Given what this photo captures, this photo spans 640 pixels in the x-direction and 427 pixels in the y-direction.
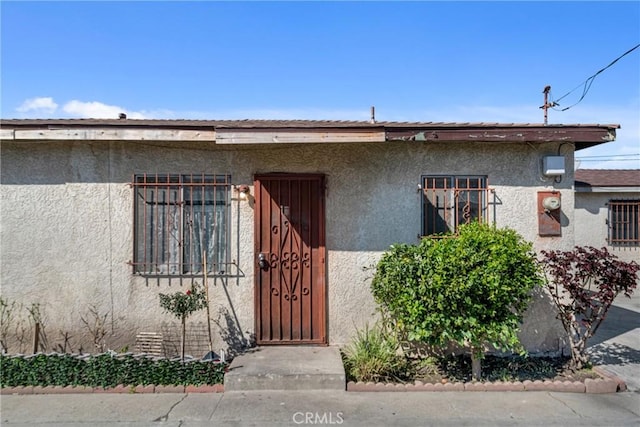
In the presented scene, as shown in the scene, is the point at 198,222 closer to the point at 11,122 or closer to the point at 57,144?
the point at 57,144

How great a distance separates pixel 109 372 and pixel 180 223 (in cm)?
209

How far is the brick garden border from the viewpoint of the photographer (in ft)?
15.4

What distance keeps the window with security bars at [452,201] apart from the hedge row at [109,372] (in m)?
3.53

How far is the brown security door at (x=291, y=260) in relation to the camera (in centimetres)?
566

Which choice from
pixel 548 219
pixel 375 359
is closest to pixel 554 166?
pixel 548 219

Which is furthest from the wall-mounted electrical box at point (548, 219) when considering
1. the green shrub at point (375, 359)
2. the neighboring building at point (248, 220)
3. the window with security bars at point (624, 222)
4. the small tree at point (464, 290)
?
the window with security bars at point (624, 222)

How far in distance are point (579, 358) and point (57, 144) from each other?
7736 millimetres

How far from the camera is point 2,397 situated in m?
4.54

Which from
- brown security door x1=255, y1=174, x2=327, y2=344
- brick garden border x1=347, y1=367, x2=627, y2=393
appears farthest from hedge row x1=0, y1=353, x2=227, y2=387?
brick garden border x1=347, y1=367, x2=627, y2=393

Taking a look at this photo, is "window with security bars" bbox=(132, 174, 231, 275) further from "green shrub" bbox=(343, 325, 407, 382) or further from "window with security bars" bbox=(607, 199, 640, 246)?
"window with security bars" bbox=(607, 199, 640, 246)

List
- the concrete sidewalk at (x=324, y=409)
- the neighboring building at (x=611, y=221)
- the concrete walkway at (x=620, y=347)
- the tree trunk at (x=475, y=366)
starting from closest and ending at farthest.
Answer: the concrete sidewalk at (x=324, y=409) → the tree trunk at (x=475, y=366) → the concrete walkway at (x=620, y=347) → the neighboring building at (x=611, y=221)

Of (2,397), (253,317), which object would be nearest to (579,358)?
(253,317)

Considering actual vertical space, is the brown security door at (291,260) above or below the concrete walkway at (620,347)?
above

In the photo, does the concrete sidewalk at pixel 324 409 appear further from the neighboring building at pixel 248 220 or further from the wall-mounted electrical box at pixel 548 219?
the wall-mounted electrical box at pixel 548 219
